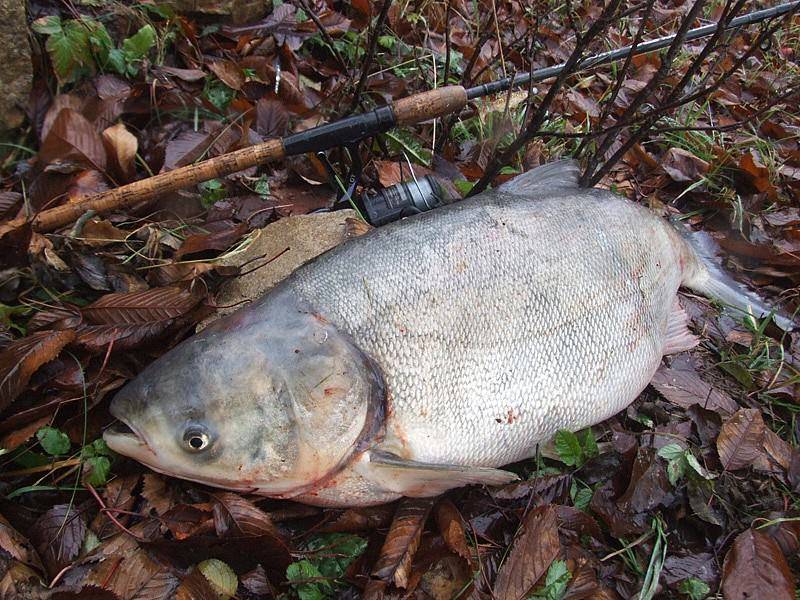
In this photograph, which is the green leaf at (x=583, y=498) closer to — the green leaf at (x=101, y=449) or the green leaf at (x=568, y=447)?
the green leaf at (x=568, y=447)

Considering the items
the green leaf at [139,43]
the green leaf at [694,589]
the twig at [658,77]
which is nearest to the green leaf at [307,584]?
the green leaf at [694,589]

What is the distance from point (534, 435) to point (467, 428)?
0.33 m

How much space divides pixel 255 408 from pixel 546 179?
1.77 metres

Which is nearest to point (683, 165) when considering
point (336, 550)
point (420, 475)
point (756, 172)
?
point (756, 172)

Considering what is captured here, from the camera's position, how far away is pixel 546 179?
9.20 feet

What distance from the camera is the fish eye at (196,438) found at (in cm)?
187

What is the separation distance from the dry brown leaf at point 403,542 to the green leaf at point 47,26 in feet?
10.2

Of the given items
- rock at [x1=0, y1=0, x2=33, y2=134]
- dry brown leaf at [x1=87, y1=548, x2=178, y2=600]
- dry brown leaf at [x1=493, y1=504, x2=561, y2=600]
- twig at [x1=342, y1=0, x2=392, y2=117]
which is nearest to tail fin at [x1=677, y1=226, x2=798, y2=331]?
dry brown leaf at [x1=493, y1=504, x2=561, y2=600]

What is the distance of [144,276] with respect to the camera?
270 cm

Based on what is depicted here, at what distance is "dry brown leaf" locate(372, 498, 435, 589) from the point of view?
6.71 feet

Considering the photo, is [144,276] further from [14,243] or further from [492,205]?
→ [492,205]

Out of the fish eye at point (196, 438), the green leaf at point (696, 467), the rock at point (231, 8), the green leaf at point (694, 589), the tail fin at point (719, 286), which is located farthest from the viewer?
the rock at point (231, 8)

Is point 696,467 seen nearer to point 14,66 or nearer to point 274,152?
point 274,152

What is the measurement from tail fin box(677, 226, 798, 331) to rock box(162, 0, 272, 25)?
3.23 meters
